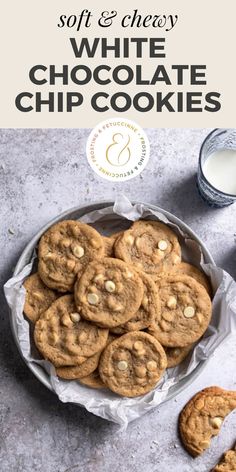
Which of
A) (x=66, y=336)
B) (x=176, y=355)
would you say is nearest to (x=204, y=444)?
(x=176, y=355)

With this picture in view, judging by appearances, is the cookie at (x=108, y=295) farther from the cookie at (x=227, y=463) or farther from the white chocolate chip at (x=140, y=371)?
the cookie at (x=227, y=463)

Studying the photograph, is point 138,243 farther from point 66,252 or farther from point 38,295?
point 38,295

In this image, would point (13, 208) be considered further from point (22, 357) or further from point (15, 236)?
point (22, 357)

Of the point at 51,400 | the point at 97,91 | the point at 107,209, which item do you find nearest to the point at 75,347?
the point at 51,400

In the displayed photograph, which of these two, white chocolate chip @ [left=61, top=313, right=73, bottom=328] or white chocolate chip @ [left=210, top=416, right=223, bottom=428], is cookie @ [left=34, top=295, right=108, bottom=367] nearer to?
white chocolate chip @ [left=61, top=313, right=73, bottom=328]

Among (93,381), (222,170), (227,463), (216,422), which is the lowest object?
(227,463)

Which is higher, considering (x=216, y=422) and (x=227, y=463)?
(x=216, y=422)

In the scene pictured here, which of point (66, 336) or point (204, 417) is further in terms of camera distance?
point (204, 417)

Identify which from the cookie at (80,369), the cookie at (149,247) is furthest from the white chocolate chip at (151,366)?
the cookie at (149,247)
